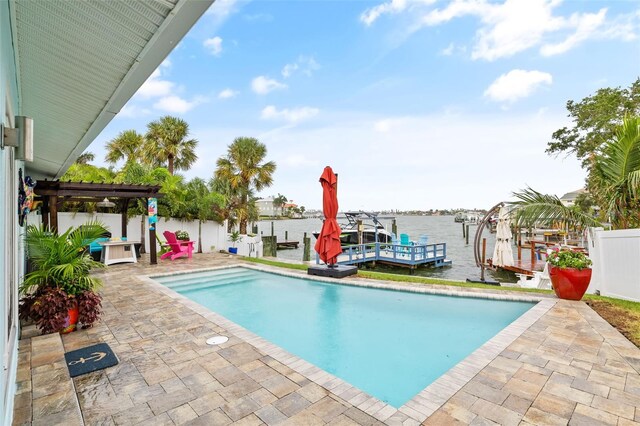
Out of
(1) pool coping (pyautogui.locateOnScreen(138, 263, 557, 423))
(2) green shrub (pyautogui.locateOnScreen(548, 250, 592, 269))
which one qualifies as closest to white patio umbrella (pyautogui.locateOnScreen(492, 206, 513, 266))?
(2) green shrub (pyautogui.locateOnScreen(548, 250, 592, 269))

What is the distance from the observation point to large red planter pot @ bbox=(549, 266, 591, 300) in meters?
5.88

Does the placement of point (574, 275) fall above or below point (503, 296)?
above

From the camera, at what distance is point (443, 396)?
295 centimetres

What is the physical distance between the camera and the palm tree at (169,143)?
1927 centimetres

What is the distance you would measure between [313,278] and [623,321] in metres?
6.43

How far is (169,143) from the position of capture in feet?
63.9

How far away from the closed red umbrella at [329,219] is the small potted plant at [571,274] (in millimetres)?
5072

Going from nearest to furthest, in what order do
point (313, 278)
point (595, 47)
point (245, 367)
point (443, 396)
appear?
point (443, 396), point (245, 367), point (313, 278), point (595, 47)

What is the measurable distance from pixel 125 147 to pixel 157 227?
9164 mm

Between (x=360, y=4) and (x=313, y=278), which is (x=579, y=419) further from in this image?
(x=360, y=4)

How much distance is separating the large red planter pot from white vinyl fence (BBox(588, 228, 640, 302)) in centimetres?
104

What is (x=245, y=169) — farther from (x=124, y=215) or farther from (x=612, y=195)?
(x=612, y=195)

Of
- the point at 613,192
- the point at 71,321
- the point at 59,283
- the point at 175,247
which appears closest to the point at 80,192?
the point at 175,247

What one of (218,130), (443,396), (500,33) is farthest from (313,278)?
(218,130)
